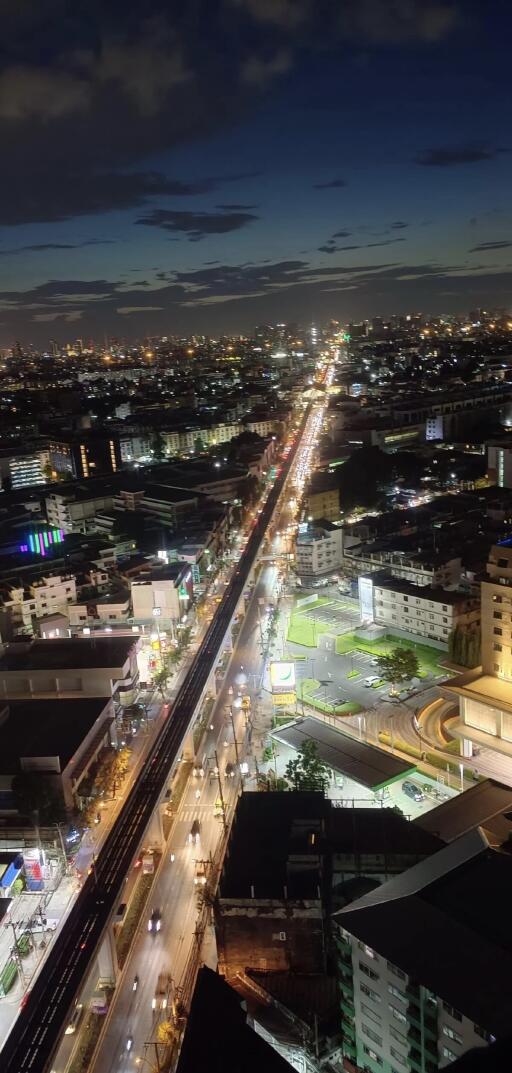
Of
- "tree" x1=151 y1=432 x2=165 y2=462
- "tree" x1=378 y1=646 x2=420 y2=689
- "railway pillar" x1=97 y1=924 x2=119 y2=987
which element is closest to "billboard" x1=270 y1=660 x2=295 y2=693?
"tree" x1=378 y1=646 x2=420 y2=689

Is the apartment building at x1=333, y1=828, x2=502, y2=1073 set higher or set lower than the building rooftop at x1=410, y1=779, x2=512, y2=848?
higher

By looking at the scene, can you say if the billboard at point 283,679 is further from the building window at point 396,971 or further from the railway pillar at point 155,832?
the building window at point 396,971

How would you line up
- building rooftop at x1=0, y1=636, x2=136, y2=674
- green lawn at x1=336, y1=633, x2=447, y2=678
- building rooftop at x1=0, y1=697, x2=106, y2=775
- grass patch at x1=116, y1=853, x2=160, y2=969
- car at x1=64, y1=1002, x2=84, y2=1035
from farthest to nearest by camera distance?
green lawn at x1=336, y1=633, x2=447, y2=678
building rooftop at x1=0, y1=636, x2=136, y2=674
building rooftop at x1=0, y1=697, x2=106, y2=775
grass patch at x1=116, y1=853, x2=160, y2=969
car at x1=64, y1=1002, x2=84, y2=1035

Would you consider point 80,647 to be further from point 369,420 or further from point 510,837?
point 369,420

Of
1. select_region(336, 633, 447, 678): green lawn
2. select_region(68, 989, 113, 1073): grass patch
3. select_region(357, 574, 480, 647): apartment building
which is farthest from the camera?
select_region(357, 574, 480, 647): apartment building

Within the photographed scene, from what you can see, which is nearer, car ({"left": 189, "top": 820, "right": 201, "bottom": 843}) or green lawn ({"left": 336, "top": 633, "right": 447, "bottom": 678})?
car ({"left": 189, "top": 820, "right": 201, "bottom": 843})

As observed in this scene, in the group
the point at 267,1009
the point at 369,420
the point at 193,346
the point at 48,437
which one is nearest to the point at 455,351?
the point at 369,420

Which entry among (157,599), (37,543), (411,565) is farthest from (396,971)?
(37,543)

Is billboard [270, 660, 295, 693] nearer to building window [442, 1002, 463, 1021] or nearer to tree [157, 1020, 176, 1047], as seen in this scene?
tree [157, 1020, 176, 1047]
